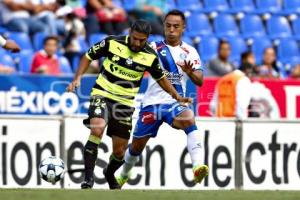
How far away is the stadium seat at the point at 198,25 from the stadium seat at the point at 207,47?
45 centimetres

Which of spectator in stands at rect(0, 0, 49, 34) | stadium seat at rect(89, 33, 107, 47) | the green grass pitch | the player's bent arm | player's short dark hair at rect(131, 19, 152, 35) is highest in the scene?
spectator in stands at rect(0, 0, 49, 34)

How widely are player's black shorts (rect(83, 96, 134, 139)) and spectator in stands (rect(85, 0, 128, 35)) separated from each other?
7754mm

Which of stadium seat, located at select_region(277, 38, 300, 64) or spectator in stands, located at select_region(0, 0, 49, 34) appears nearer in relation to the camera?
spectator in stands, located at select_region(0, 0, 49, 34)

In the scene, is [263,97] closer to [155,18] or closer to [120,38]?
[155,18]

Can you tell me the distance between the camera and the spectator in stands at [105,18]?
67.1 ft

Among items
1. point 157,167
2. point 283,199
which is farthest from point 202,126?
point 283,199

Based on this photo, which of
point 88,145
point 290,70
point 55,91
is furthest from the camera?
point 290,70

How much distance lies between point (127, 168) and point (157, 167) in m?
1.95

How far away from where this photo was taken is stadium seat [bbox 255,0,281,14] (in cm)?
2411

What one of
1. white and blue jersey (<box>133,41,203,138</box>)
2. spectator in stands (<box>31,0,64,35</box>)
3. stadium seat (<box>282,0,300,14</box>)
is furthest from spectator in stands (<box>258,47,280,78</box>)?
white and blue jersey (<box>133,41,203,138</box>)

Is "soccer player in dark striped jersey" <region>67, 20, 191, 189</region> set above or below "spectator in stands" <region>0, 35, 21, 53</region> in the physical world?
below

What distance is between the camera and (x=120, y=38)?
12.6m

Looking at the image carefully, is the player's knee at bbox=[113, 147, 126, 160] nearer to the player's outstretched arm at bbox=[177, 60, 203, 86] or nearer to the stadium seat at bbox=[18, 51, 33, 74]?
the player's outstretched arm at bbox=[177, 60, 203, 86]

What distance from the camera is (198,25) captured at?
74.0 ft
